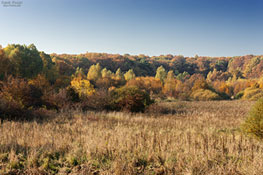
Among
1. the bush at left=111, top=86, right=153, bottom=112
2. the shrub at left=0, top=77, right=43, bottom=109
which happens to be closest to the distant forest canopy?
the shrub at left=0, top=77, right=43, bottom=109

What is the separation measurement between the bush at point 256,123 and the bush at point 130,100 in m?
10.7

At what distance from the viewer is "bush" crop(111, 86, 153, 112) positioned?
16.7m

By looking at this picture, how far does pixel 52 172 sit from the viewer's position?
3.85m

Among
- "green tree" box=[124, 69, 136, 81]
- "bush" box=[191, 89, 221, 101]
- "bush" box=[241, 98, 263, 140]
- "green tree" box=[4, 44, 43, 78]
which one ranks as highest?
"green tree" box=[4, 44, 43, 78]

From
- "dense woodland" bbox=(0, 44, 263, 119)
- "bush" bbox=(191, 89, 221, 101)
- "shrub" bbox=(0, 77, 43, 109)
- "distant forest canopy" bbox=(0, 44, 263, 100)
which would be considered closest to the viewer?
"shrub" bbox=(0, 77, 43, 109)

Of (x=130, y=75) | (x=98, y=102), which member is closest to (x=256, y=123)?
(x=98, y=102)

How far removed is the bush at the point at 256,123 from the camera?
20.8 ft

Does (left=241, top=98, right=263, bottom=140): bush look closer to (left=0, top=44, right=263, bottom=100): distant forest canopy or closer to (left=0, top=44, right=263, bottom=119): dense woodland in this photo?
(left=0, top=44, right=263, bottom=119): dense woodland

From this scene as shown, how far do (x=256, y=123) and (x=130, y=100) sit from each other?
36.5 feet

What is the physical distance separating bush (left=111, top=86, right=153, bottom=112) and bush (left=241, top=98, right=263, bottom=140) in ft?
35.1

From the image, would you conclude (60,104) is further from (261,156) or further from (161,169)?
(261,156)

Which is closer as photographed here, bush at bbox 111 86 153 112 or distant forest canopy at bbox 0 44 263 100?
bush at bbox 111 86 153 112

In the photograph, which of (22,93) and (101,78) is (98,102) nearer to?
(22,93)

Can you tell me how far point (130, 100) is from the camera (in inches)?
656
